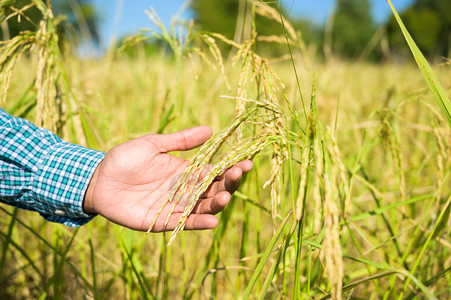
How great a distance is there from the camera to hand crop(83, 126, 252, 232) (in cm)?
87

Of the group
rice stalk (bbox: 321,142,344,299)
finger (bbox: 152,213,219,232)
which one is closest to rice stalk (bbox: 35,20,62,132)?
finger (bbox: 152,213,219,232)

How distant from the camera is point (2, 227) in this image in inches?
65.7

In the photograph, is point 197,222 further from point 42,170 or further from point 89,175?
point 42,170

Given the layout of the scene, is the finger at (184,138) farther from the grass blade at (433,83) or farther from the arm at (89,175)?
the grass blade at (433,83)

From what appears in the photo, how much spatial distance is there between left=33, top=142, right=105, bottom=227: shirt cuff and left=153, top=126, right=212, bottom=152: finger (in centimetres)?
19

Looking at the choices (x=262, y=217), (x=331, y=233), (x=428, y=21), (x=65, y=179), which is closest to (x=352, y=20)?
(x=428, y=21)

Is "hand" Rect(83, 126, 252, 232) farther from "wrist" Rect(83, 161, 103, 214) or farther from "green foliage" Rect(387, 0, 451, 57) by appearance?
"green foliage" Rect(387, 0, 451, 57)

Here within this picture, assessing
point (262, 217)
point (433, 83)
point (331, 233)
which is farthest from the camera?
point (262, 217)

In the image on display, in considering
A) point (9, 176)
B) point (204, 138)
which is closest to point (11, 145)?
Answer: point (9, 176)

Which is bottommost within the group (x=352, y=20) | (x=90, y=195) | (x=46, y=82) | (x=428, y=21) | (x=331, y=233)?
(x=90, y=195)

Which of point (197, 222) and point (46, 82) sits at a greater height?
point (46, 82)

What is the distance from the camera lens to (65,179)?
0.95 metres

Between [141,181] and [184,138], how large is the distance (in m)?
0.16

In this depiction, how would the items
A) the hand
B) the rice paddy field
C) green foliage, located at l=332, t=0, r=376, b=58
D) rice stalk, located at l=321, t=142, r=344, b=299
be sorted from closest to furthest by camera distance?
rice stalk, located at l=321, t=142, r=344, b=299
the rice paddy field
the hand
green foliage, located at l=332, t=0, r=376, b=58
